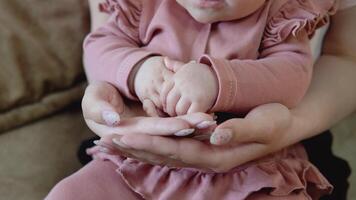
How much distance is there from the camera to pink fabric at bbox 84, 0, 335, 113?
90 centimetres

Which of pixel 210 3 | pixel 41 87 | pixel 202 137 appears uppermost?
pixel 210 3

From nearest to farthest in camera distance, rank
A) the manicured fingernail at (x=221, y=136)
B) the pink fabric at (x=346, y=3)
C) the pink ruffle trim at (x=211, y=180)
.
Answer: the manicured fingernail at (x=221, y=136) < the pink ruffle trim at (x=211, y=180) < the pink fabric at (x=346, y=3)

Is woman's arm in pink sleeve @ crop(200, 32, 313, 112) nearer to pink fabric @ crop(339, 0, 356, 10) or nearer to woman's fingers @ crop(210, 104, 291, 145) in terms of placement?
woman's fingers @ crop(210, 104, 291, 145)

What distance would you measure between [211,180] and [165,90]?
14 centimetres

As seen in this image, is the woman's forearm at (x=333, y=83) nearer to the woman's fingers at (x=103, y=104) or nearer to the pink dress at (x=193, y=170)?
the pink dress at (x=193, y=170)

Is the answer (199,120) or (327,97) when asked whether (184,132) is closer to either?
(199,120)

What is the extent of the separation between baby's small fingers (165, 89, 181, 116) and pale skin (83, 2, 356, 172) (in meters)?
0.04

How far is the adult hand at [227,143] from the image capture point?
79 cm

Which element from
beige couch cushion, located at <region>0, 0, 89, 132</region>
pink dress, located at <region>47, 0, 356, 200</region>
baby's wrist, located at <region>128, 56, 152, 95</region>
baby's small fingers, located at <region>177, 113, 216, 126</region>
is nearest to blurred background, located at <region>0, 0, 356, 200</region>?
beige couch cushion, located at <region>0, 0, 89, 132</region>

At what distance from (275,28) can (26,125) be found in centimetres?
52

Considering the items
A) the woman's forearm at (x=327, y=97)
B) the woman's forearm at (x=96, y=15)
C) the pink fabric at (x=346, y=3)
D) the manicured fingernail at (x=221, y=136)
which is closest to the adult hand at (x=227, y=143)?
the manicured fingernail at (x=221, y=136)

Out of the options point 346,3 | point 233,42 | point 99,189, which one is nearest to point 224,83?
point 233,42

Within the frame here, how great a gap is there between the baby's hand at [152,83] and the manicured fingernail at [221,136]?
133 mm

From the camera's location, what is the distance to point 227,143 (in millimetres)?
806
